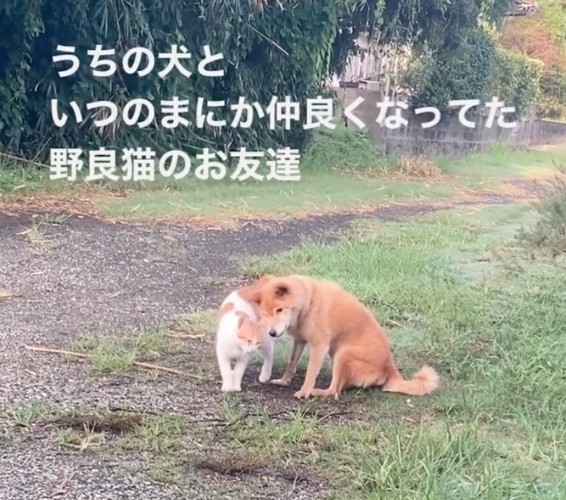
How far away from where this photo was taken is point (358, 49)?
12242 millimetres

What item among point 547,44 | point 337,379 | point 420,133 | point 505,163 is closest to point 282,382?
point 337,379

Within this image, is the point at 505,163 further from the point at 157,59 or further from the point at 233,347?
Result: the point at 233,347

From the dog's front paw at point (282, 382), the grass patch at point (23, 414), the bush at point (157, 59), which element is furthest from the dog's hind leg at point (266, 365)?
the bush at point (157, 59)

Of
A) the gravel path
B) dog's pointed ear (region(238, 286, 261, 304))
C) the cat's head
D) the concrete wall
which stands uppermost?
dog's pointed ear (region(238, 286, 261, 304))

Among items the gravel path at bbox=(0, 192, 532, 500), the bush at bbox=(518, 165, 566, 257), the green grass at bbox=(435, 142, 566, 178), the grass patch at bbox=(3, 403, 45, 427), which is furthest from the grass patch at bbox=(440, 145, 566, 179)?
the grass patch at bbox=(3, 403, 45, 427)

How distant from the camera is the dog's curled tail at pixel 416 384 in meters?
3.26

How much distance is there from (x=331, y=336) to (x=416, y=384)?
0.34m

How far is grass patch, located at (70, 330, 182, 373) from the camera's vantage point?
332cm

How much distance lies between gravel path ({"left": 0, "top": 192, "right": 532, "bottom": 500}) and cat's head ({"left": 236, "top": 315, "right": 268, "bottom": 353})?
0.61 ft

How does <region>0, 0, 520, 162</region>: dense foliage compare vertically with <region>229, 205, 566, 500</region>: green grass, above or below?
above

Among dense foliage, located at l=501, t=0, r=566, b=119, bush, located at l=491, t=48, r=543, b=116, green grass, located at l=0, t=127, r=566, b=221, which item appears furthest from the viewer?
dense foliage, located at l=501, t=0, r=566, b=119

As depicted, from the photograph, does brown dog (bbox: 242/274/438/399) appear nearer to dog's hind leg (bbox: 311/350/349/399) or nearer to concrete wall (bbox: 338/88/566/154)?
dog's hind leg (bbox: 311/350/349/399)

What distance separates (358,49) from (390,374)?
31.1 ft

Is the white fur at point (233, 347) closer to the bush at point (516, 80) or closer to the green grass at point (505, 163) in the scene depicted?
the green grass at point (505, 163)
